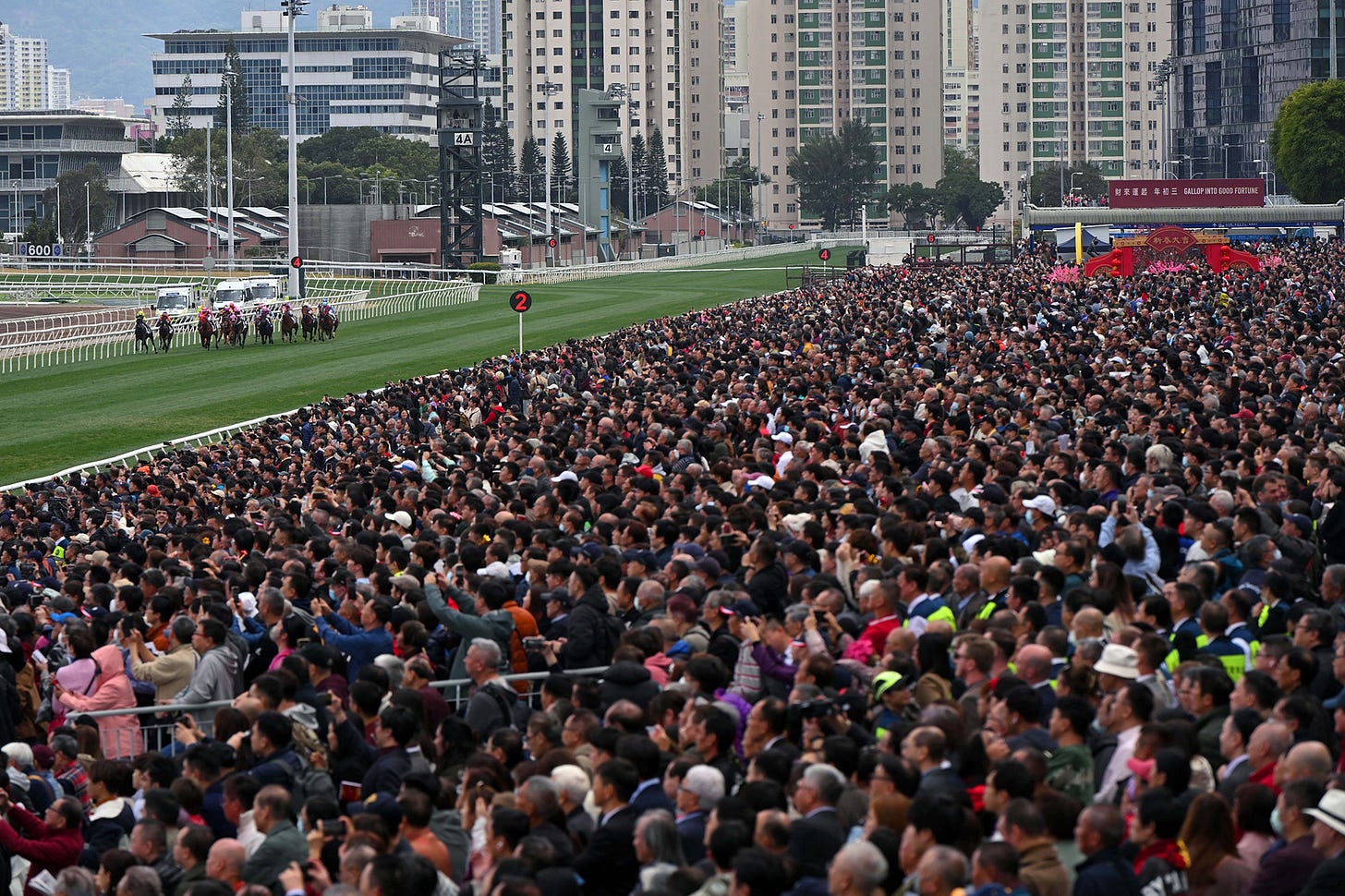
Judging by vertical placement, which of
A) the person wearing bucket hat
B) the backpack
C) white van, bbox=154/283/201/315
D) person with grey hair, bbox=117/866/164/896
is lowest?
person with grey hair, bbox=117/866/164/896

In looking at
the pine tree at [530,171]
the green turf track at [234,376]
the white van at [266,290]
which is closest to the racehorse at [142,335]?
the green turf track at [234,376]

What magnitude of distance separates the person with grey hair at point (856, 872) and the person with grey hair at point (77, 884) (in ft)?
10.7

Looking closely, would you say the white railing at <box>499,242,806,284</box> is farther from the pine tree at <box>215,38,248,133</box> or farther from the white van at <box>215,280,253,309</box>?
the pine tree at <box>215,38,248,133</box>

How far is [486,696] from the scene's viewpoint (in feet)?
31.0

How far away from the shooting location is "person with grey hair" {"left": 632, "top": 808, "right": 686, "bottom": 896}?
6891mm

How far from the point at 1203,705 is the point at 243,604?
6415mm

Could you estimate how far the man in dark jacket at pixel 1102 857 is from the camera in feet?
21.1

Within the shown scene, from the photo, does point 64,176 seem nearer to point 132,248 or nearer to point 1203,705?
point 132,248

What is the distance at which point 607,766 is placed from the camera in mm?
7609

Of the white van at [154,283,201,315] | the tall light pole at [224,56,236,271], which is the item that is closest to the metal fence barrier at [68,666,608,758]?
the tall light pole at [224,56,236,271]

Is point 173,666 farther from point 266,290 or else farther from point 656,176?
point 656,176

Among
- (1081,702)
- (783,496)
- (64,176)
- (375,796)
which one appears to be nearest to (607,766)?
(375,796)

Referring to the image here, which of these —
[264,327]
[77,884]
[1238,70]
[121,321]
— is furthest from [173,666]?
[1238,70]

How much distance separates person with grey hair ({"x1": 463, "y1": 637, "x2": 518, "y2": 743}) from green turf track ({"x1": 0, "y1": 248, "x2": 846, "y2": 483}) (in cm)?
2065
